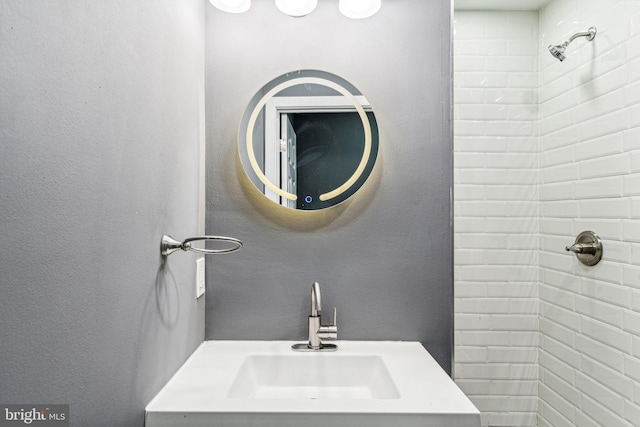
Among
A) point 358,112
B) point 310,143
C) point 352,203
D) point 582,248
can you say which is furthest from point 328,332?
point 582,248

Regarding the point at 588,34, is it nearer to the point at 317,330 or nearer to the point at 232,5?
the point at 232,5

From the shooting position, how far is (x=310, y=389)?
1.20m

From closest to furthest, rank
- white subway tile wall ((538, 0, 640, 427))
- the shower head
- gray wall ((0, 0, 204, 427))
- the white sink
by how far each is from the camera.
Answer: gray wall ((0, 0, 204, 427)), the white sink, white subway tile wall ((538, 0, 640, 427)), the shower head

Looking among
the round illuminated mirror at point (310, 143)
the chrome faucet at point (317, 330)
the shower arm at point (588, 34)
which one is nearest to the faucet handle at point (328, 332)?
the chrome faucet at point (317, 330)

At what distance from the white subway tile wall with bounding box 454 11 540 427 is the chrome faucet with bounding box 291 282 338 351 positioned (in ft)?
1.39

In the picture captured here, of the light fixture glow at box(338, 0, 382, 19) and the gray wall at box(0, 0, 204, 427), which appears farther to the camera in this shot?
the light fixture glow at box(338, 0, 382, 19)

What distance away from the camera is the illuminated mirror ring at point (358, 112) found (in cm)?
134

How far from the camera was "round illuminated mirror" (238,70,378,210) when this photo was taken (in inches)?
52.9

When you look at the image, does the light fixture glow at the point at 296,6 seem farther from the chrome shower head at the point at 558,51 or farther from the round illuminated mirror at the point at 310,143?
the chrome shower head at the point at 558,51

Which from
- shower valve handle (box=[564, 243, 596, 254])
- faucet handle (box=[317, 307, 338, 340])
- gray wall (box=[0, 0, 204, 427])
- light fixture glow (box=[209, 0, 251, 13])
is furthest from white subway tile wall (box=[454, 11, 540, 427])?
gray wall (box=[0, 0, 204, 427])

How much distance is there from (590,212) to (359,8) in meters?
0.94

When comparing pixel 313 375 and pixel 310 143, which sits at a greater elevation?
pixel 310 143

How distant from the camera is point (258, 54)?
1381 mm

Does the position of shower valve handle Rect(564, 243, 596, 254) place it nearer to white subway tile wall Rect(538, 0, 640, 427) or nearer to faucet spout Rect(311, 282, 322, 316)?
white subway tile wall Rect(538, 0, 640, 427)
